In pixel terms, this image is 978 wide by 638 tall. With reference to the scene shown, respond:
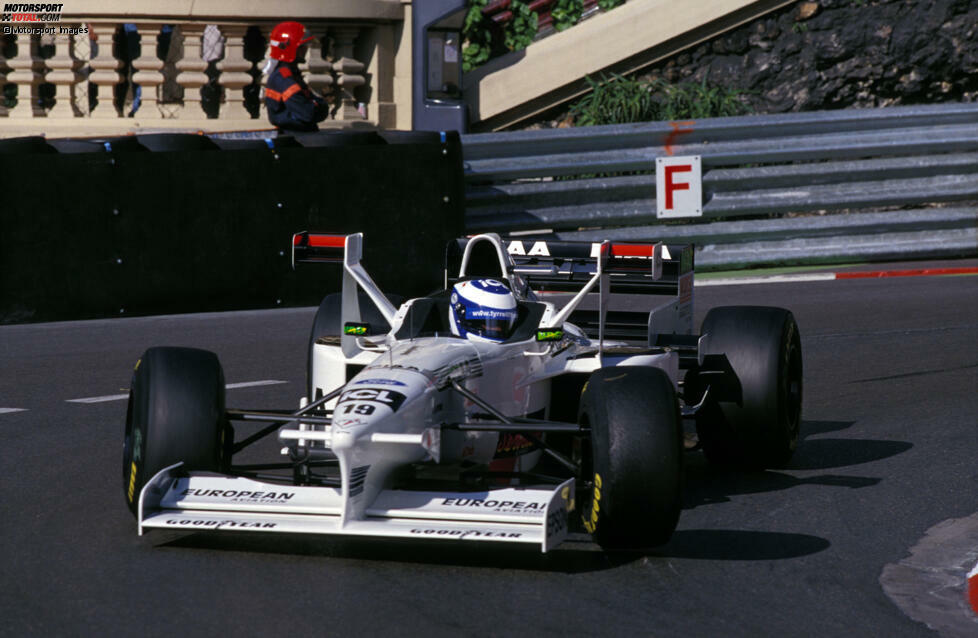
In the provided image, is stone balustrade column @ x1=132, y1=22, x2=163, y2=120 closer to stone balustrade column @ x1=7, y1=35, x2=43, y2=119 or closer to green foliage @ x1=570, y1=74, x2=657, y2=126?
stone balustrade column @ x1=7, y1=35, x2=43, y2=119

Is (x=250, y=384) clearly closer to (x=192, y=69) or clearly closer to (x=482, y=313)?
(x=482, y=313)

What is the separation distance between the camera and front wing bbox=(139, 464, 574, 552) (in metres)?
5.73

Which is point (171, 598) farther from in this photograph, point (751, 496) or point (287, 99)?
point (287, 99)

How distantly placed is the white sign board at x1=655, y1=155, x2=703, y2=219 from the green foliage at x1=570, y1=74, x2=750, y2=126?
96.2 inches

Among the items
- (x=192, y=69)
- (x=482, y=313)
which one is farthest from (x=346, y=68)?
(x=482, y=313)

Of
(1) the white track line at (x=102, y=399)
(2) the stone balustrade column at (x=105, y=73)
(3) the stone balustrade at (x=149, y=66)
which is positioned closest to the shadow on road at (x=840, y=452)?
(1) the white track line at (x=102, y=399)

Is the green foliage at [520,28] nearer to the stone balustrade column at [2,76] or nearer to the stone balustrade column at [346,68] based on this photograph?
the stone balustrade column at [346,68]

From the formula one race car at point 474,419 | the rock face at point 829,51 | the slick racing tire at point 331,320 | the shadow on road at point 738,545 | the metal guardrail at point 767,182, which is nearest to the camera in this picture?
the formula one race car at point 474,419

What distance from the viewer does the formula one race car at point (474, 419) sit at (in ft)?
19.3

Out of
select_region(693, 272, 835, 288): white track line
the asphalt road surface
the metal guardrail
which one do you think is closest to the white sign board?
the metal guardrail

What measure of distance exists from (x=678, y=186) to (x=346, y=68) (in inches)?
163

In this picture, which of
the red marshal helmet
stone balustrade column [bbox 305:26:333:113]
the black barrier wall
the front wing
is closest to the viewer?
the front wing

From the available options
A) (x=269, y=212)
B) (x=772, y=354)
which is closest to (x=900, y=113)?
(x=269, y=212)

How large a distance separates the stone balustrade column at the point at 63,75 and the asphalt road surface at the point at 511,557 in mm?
7144
